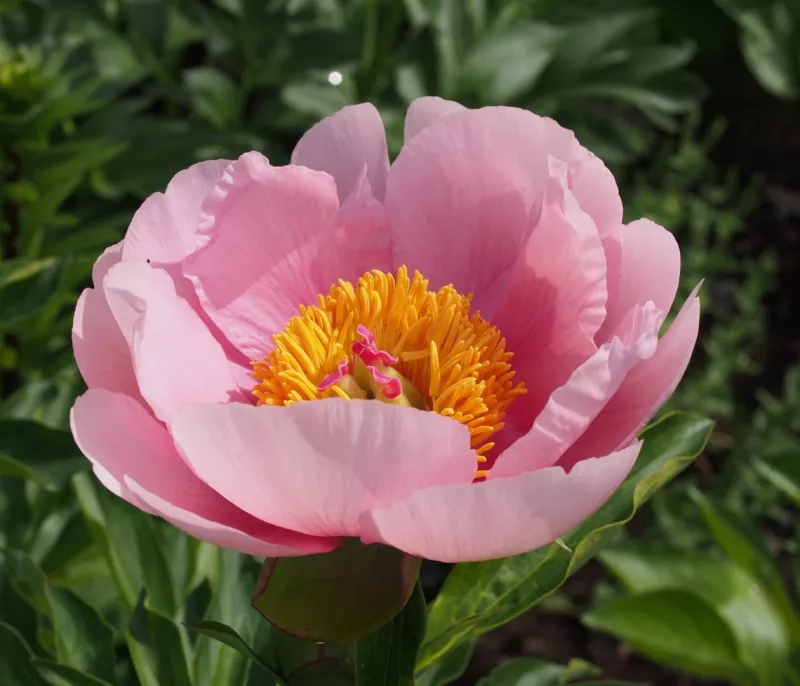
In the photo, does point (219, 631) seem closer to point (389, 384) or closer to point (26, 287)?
point (389, 384)

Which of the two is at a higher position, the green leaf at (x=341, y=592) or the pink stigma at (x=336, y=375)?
the pink stigma at (x=336, y=375)

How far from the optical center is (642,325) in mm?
610

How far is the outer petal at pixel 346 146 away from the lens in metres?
0.77

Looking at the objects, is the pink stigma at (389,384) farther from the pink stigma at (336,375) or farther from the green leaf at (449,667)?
the green leaf at (449,667)

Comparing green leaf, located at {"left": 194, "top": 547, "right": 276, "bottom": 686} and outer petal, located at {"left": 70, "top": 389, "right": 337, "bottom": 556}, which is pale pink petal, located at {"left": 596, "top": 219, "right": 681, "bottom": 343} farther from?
green leaf, located at {"left": 194, "top": 547, "right": 276, "bottom": 686}

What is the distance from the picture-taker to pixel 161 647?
0.87 meters

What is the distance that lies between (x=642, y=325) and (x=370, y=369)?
0.62 ft

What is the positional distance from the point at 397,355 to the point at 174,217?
0.60ft

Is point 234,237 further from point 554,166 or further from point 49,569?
point 49,569

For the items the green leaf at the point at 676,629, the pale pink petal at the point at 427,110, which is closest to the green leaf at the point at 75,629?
the pale pink petal at the point at 427,110

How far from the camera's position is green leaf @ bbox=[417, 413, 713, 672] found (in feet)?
2.19

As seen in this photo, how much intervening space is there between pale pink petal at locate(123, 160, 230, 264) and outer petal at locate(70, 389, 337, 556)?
Answer: 12 centimetres

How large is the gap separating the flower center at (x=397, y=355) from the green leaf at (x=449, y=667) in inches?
10.2

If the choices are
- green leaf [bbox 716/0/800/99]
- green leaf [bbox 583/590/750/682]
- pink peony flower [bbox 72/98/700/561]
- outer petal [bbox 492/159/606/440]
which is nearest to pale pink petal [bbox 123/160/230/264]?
pink peony flower [bbox 72/98/700/561]
